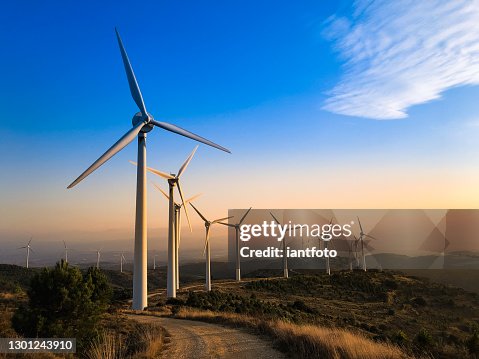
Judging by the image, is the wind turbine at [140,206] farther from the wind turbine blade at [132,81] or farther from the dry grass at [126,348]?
the dry grass at [126,348]

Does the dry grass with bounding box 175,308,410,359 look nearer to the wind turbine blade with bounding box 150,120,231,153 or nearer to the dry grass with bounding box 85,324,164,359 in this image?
the dry grass with bounding box 85,324,164,359

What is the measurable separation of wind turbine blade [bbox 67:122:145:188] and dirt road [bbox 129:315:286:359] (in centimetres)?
1283

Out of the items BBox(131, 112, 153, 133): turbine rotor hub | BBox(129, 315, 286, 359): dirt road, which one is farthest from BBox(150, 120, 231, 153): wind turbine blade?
BBox(129, 315, 286, 359): dirt road

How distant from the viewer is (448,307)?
77.1 metres

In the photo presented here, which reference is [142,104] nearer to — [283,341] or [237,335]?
[237,335]

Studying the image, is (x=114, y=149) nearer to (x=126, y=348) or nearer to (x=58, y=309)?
(x=58, y=309)

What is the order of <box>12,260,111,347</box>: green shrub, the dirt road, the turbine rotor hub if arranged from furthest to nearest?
the turbine rotor hub < <box>12,260,111,347</box>: green shrub < the dirt road

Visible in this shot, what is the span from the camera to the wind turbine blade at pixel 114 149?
29.0 m

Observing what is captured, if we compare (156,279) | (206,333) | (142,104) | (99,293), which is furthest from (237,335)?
(156,279)

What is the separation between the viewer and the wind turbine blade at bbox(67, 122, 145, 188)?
95.2ft

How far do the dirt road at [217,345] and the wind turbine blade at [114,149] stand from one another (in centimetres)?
1283

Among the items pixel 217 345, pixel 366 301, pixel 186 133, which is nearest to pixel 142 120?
pixel 186 133

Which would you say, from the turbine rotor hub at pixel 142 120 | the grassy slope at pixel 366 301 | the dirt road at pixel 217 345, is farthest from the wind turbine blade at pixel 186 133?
the dirt road at pixel 217 345

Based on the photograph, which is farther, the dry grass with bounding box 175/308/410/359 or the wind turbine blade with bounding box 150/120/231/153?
the wind turbine blade with bounding box 150/120/231/153
